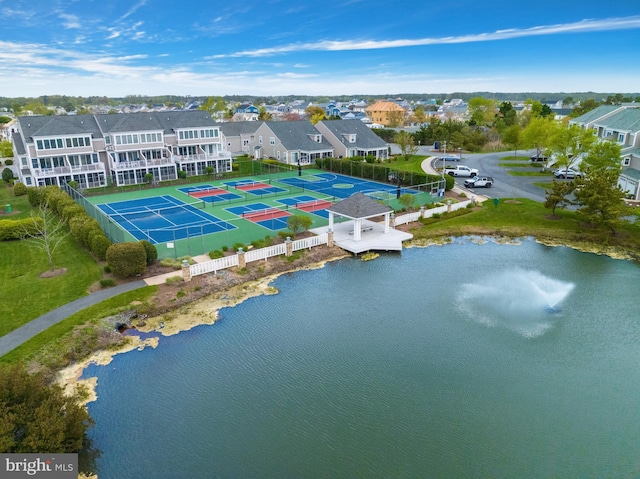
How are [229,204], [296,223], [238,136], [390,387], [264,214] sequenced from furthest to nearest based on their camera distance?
[238,136] → [229,204] → [264,214] → [296,223] → [390,387]

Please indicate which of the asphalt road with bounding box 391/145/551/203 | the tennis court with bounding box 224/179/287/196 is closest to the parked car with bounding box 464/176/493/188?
the asphalt road with bounding box 391/145/551/203

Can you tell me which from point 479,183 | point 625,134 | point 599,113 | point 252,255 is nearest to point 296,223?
point 252,255

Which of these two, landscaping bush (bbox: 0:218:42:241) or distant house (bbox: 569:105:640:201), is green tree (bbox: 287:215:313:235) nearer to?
landscaping bush (bbox: 0:218:42:241)

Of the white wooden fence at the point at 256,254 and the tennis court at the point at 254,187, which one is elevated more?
the tennis court at the point at 254,187

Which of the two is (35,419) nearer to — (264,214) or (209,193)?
(264,214)

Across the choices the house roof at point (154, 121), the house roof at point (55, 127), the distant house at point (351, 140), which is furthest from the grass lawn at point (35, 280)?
the distant house at point (351, 140)

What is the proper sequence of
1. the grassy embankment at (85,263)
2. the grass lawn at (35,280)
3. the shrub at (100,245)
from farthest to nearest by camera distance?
the shrub at (100,245) < the grass lawn at (35,280) < the grassy embankment at (85,263)

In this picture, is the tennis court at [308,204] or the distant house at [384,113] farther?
the distant house at [384,113]

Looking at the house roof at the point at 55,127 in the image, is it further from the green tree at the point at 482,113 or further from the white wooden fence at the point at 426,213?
the green tree at the point at 482,113
